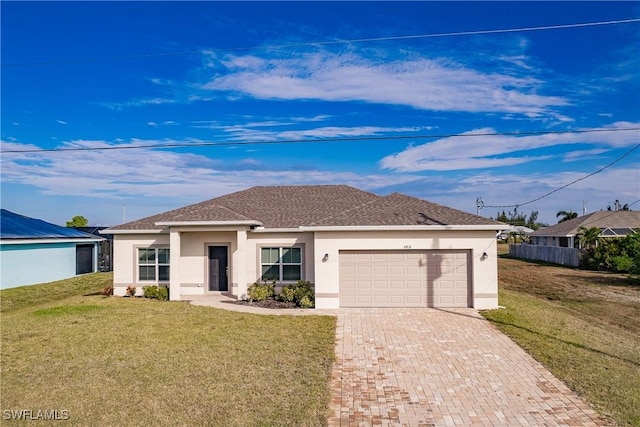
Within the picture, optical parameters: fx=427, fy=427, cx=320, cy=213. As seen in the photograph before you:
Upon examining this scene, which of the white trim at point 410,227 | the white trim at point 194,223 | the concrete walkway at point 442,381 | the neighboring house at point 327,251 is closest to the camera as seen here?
the concrete walkway at point 442,381

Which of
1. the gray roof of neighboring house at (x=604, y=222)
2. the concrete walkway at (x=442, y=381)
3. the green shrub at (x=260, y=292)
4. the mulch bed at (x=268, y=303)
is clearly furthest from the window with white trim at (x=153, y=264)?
the gray roof of neighboring house at (x=604, y=222)

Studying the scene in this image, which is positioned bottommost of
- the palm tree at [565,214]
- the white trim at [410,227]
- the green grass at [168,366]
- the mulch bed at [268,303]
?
the green grass at [168,366]

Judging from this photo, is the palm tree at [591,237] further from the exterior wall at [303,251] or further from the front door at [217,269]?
the front door at [217,269]

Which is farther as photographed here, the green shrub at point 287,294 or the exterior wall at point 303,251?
the green shrub at point 287,294

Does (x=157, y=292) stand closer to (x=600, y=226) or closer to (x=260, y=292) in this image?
(x=260, y=292)

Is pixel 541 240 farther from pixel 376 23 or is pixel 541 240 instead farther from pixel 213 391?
pixel 213 391

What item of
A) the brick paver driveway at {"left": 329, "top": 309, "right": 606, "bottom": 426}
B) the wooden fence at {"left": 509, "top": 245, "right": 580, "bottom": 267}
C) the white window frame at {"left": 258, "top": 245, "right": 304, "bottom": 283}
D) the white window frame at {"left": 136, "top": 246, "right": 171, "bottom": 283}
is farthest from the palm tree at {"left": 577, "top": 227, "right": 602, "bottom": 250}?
the white window frame at {"left": 136, "top": 246, "right": 171, "bottom": 283}
